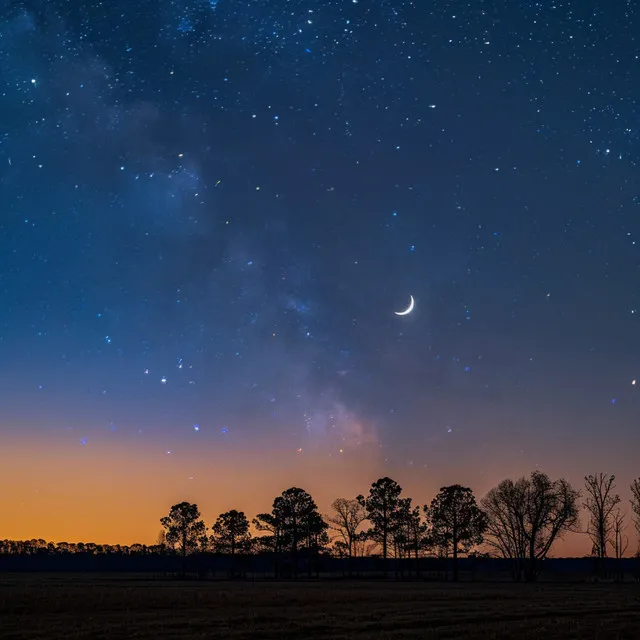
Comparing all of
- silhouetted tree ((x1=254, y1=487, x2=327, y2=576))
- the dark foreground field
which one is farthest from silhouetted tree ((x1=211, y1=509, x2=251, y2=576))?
the dark foreground field

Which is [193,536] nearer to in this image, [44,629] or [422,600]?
[422,600]

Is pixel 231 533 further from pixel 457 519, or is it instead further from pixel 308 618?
pixel 308 618

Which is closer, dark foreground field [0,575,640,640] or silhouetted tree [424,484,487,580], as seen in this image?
dark foreground field [0,575,640,640]

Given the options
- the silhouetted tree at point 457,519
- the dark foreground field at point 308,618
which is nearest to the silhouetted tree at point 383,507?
the silhouetted tree at point 457,519

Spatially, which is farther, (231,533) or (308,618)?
(231,533)

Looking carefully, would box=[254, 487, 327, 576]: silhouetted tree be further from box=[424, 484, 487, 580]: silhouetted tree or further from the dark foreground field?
the dark foreground field

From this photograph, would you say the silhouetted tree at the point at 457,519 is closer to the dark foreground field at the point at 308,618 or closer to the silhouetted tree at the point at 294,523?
the silhouetted tree at the point at 294,523

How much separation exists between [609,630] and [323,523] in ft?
267

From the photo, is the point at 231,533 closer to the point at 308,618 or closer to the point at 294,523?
the point at 294,523

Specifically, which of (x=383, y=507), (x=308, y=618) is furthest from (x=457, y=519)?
(x=308, y=618)

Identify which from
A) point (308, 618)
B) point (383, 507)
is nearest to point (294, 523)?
point (383, 507)

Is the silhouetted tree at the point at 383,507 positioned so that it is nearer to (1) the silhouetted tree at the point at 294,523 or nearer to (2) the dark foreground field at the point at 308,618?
(1) the silhouetted tree at the point at 294,523

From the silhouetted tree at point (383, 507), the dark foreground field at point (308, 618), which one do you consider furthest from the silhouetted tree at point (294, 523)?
the dark foreground field at point (308, 618)

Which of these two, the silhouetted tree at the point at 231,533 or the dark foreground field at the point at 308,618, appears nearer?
the dark foreground field at the point at 308,618
